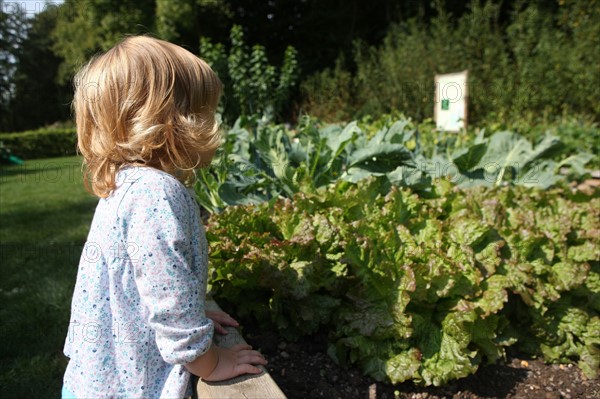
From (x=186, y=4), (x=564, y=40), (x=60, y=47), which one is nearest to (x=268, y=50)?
(x=186, y=4)

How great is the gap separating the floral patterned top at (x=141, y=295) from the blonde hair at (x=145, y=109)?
7 cm

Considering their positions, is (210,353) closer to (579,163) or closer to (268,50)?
(579,163)

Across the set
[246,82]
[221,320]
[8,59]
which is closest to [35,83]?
[8,59]

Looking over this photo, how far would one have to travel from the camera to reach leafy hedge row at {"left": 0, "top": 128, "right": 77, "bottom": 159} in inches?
750

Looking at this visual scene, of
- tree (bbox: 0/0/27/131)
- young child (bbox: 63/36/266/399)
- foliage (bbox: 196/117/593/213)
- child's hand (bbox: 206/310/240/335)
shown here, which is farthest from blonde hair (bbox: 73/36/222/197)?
tree (bbox: 0/0/27/131)

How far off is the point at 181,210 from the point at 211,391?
1.76ft

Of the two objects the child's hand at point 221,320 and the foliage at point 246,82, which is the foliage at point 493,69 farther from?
the child's hand at point 221,320

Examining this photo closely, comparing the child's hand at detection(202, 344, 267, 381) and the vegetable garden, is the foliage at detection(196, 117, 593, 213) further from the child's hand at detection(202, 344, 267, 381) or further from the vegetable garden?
the child's hand at detection(202, 344, 267, 381)

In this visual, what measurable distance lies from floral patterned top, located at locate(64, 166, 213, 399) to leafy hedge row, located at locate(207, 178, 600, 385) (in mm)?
701

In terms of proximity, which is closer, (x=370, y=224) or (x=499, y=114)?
(x=370, y=224)

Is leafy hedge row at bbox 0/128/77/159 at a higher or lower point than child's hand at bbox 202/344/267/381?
lower

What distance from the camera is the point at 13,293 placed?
3.48 meters

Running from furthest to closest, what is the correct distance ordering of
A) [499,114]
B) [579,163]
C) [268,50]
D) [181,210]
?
[268,50]
[499,114]
[579,163]
[181,210]

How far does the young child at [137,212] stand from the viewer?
46.9 inches
